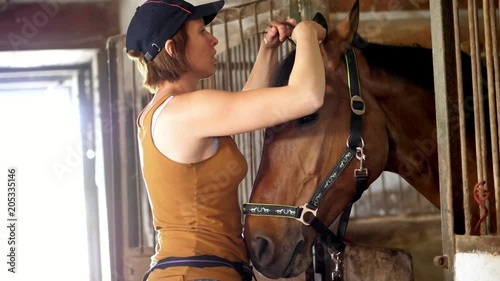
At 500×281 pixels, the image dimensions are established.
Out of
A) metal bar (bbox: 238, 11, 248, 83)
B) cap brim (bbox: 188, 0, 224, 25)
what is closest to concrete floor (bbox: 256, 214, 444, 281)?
metal bar (bbox: 238, 11, 248, 83)

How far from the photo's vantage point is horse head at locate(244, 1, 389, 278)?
56.2 inches

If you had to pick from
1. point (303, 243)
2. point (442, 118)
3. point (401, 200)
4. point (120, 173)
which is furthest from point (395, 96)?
point (120, 173)

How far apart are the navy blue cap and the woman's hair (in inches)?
0.6

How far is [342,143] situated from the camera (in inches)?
58.6

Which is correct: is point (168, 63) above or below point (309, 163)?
above

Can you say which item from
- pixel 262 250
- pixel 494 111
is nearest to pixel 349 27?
pixel 494 111

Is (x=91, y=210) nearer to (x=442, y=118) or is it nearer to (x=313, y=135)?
(x=313, y=135)

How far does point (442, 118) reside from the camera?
1360mm

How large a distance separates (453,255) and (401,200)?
125 centimetres

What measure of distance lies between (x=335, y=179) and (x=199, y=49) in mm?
402

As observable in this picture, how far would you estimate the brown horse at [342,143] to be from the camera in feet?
4.71

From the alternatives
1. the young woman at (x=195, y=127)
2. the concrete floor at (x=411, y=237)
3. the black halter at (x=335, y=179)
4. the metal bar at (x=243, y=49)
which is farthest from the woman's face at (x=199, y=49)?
the concrete floor at (x=411, y=237)

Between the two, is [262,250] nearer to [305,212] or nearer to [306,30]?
[305,212]

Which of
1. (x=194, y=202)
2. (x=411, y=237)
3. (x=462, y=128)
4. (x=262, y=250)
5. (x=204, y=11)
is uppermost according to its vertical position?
(x=204, y=11)
